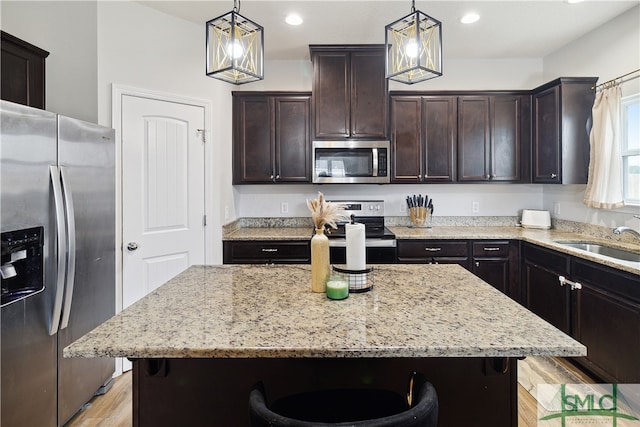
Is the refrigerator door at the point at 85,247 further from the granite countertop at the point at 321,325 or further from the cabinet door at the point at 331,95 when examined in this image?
the cabinet door at the point at 331,95

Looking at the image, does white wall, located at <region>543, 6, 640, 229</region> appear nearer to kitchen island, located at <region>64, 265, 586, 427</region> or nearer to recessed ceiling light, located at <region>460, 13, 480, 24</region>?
recessed ceiling light, located at <region>460, 13, 480, 24</region>

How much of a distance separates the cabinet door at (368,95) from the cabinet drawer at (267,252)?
48.5 inches

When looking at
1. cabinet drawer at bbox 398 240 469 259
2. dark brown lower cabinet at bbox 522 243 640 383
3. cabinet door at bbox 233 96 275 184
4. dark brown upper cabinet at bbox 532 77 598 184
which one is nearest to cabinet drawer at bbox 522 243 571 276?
dark brown lower cabinet at bbox 522 243 640 383

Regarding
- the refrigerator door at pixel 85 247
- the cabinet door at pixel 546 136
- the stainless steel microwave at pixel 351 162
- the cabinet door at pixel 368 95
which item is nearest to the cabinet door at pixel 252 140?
the stainless steel microwave at pixel 351 162

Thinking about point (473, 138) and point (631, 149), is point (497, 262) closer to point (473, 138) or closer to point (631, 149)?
point (473, 138)

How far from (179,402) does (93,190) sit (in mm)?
1516

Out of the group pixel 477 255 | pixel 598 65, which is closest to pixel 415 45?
pixel 477 255

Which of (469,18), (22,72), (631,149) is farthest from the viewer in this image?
(469,18)

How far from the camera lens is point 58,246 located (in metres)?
1.87

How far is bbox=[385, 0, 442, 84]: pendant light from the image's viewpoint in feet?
5.13

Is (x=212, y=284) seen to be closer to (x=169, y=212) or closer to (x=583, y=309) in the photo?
(x=169, y=212)

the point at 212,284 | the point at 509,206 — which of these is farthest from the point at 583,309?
the point at 212,284

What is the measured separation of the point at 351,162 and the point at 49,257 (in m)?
2.52

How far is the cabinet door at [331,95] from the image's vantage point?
3.50 meters
